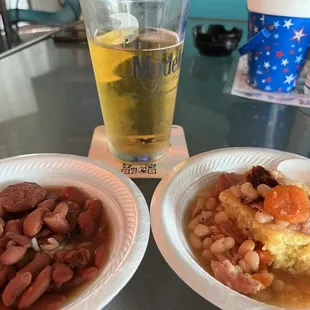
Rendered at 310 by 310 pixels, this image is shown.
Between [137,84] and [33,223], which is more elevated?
[137,84]

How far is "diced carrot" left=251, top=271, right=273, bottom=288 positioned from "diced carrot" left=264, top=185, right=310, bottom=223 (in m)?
0.07

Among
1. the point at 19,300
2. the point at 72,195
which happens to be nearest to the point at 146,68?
the point at 72,195

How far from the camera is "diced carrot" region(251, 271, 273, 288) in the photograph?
0.44 meters

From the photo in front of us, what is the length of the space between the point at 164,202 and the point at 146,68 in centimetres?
19

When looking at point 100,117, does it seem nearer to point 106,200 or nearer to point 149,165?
point 149,165

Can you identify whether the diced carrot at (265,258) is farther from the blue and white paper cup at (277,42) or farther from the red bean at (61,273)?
the blue and white paper cup at (277,42)

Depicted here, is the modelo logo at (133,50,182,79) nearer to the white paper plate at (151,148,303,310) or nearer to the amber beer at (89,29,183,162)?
the amber beer at (89,29,183,162)

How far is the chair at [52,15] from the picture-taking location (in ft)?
4.61

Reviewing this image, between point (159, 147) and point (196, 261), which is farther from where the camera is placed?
point (159, 147)

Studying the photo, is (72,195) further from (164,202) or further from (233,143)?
(233,143)

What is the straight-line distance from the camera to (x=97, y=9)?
0.54 metres

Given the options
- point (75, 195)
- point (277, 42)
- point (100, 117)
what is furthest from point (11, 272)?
point (277, 42)

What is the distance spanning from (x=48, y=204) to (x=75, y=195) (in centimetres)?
5

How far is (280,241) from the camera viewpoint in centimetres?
45
